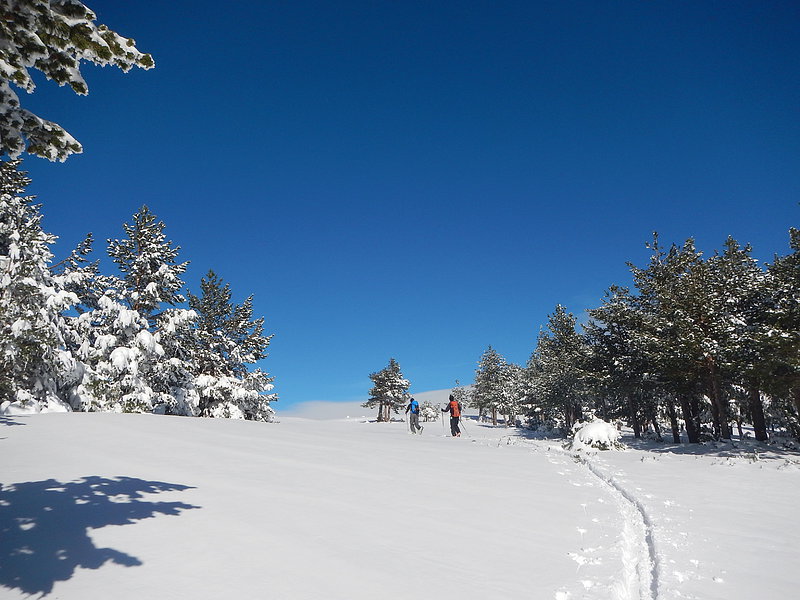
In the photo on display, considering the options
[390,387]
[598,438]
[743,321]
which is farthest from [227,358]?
[390,387]

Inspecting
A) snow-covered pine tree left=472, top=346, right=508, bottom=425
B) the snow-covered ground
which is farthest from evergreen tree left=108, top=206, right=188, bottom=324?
snow-covered pine tree left=472, top=346, right=508, bottom=425

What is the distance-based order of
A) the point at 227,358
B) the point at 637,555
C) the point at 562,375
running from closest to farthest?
the point at 637,555 < the point at 227,358 < the point at 562,375

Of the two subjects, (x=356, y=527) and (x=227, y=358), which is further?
(x=227, y=358)

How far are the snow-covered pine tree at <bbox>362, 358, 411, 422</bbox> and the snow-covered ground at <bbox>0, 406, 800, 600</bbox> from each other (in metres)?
53.7

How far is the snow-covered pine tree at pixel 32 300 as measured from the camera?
54.6 ft

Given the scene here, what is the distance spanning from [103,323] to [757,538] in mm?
28884

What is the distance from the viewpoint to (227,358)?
2998 centimetres

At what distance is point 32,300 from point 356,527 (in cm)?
1956

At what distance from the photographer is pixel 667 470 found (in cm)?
1308

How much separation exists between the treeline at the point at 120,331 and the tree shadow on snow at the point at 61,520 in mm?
11953

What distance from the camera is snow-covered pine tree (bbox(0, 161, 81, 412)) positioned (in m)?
16.6

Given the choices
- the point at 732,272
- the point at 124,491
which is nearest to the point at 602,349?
the point at 732,272

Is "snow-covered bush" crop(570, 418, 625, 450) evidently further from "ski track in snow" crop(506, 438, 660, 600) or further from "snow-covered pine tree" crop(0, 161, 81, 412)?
"snow-covered pine tree" crop(0, 161, 81, 412)

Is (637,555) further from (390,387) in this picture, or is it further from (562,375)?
(390,387)
